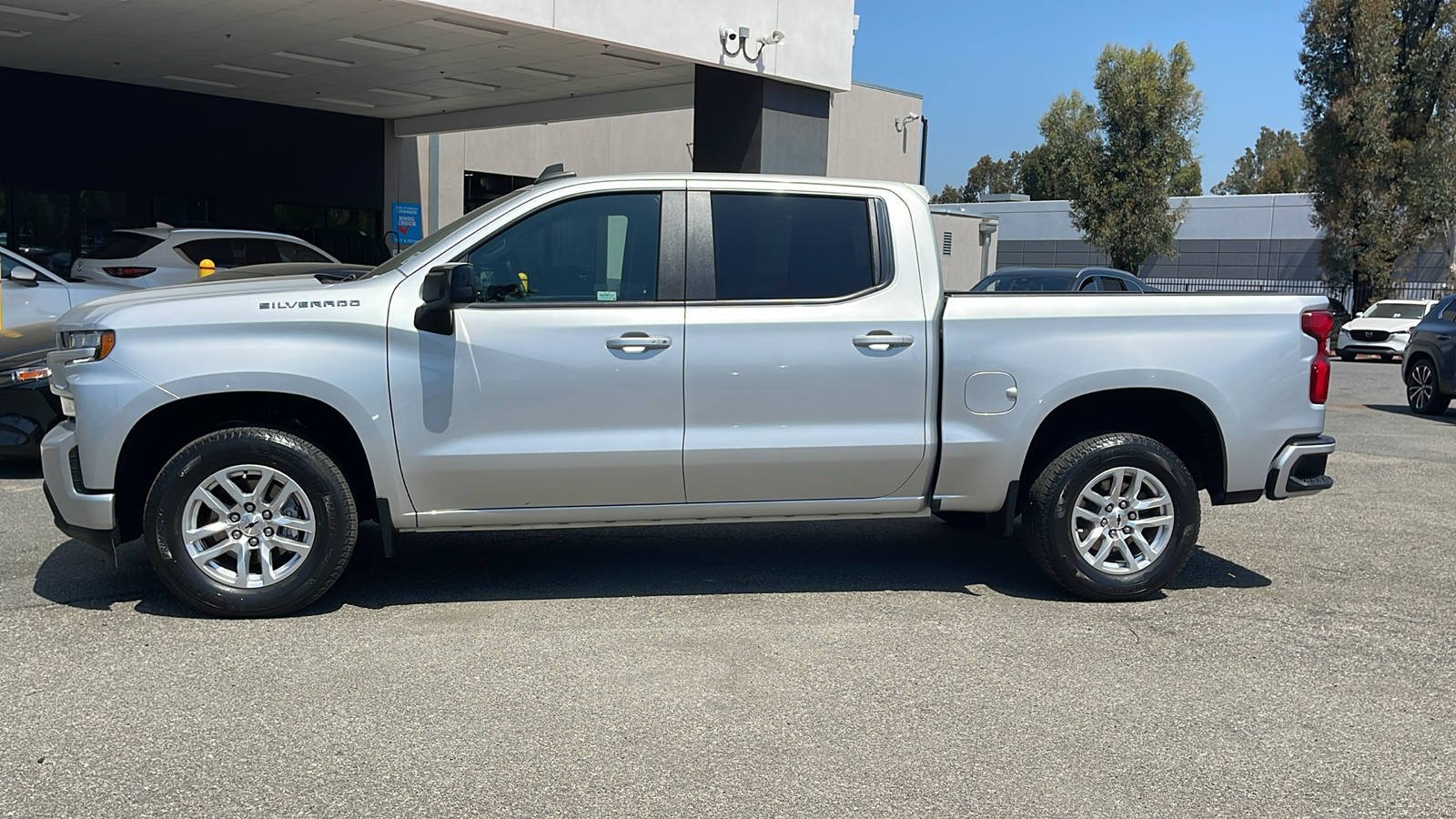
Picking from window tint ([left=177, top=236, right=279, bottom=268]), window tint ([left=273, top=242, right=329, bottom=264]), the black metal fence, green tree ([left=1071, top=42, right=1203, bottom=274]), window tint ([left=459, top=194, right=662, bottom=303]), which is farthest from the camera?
green tree ([left=1071, top=42, right=1203, bottom=274])

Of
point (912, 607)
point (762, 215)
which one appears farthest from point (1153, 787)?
point (762, 215)

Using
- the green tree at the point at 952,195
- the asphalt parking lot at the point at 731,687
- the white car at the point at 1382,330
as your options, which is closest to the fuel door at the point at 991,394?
the asphalt parking lot at the point at 731,687

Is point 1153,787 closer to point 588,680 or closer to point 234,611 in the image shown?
point 588,680

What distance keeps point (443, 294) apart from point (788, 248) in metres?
1.61

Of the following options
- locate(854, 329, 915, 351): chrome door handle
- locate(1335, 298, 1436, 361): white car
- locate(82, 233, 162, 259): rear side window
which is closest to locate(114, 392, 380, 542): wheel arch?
locate(854, 329, 915, 351): chrome door handle

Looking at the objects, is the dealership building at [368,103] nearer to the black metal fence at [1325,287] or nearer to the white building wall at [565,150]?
the white building wall at [565,150]

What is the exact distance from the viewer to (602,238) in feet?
17.8

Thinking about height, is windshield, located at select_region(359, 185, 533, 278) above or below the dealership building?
below

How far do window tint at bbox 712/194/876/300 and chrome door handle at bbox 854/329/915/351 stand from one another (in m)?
0.24

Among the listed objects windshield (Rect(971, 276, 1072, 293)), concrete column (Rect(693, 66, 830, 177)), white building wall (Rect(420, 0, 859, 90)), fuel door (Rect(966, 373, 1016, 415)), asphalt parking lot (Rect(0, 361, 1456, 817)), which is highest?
white building wall (Rect(420, 0, 859, 90))

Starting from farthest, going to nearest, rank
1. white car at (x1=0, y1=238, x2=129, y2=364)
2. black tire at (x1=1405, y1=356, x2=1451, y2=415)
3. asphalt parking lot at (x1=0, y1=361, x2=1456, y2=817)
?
black tire at (x1=1405, y1=356, x2=1451, y2=415), white car at (x1=0, y1=238, x2=129, y2=364), asphalt parking lot at (x1=0, y1=361, x2=1456, y2=817)

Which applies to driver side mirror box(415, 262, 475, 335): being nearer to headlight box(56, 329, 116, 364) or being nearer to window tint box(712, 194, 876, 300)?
window tint box(712, 194, 876, 300)

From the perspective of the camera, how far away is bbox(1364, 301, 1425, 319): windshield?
26.3m

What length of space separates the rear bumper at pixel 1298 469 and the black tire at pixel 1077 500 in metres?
0.42
